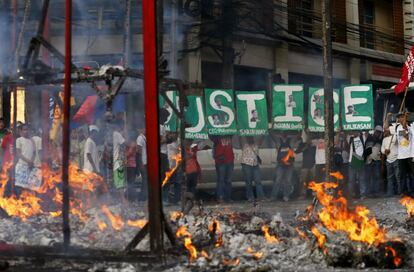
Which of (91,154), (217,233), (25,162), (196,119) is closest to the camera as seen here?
(217,233)

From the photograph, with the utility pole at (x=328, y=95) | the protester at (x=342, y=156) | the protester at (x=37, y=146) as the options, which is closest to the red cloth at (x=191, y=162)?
the utility pole at (x=328, y=95)

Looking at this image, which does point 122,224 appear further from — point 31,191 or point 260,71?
point 260,71

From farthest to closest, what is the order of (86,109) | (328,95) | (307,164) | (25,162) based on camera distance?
(307,164), (328,95), (25,162), (86,109)

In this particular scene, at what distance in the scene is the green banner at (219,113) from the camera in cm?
1088

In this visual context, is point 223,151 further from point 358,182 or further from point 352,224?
point 352,224

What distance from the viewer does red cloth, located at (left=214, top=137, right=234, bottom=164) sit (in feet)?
35.7

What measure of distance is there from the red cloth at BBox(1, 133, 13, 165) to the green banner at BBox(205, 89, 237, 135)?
153 inches

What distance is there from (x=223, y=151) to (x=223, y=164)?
258 millimetres

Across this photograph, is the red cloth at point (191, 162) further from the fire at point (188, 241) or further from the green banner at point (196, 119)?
the fire at point (188, 241)

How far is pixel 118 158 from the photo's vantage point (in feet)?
30.4

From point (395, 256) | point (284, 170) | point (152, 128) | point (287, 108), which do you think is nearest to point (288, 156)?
point (284, 170)

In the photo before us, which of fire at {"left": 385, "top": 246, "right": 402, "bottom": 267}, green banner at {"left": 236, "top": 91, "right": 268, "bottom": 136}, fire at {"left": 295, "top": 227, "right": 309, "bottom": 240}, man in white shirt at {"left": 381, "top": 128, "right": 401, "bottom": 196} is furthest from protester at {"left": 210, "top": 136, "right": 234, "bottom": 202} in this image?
fire at {"left": 385, "top": 246, "right": 402, "bottom": 267}

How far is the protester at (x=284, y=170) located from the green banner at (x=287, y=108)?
25 cm

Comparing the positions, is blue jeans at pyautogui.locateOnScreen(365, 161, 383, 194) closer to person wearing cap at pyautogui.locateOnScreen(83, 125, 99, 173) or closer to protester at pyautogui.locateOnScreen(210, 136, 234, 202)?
protester at pyautogui.locateOnScreen(210, 136, 234, 202)
